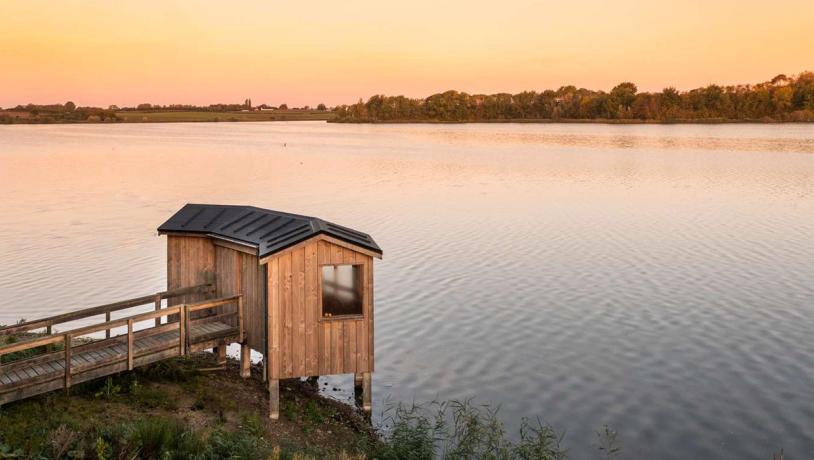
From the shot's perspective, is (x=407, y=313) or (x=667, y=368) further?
(x=407, y=313)

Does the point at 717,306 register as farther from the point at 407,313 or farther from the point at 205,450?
the point at 205,450

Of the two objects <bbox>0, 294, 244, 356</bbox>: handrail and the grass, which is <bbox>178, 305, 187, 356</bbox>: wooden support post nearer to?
<bbox>0, 294, 244, 356</bbox>: handrail

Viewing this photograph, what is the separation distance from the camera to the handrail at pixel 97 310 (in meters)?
14.9

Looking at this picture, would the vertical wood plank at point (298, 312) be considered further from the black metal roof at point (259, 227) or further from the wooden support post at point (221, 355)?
the wooden support post at point (221, 355)

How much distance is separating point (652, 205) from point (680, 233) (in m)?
10.8

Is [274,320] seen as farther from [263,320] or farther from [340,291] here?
[340,291]

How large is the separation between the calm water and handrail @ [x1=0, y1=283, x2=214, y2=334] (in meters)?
4.94

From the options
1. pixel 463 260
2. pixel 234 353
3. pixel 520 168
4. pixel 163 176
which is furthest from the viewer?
pixel 520 168

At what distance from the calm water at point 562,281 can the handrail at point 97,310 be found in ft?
16.2

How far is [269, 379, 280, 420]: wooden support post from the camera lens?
15188mm

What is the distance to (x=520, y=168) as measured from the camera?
245ft

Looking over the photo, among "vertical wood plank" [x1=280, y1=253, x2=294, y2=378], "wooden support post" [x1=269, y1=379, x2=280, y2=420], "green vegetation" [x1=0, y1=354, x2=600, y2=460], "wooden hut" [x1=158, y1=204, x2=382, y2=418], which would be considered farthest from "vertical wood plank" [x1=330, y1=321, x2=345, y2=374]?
"wooden support post" [x1=269, y1=379, x2=280, y2=420]

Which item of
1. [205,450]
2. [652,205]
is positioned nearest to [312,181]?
[652,205]

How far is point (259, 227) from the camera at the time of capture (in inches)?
659
